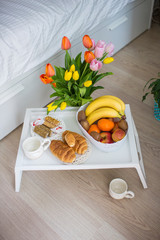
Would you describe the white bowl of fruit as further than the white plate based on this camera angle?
No

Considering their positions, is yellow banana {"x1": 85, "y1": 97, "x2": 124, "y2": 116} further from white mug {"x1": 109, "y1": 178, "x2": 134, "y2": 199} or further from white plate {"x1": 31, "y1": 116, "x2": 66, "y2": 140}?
white mug {"x1": 109, "y1": 178, "x2": 134, "y2": 199}

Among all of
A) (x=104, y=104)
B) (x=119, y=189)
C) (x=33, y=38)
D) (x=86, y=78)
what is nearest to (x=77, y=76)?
(x=86, y=78)

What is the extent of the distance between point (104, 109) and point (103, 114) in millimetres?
23

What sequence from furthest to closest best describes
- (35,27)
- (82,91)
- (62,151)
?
(35,27), (82,91), (62,151)

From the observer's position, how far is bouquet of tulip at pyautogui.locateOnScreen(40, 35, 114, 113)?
1122mm

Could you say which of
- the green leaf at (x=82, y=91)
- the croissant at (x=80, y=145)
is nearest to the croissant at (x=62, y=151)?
the croissant at (x=80, y=145)

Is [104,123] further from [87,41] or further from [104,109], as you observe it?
[87,41]

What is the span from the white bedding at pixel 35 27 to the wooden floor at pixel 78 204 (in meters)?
0.47

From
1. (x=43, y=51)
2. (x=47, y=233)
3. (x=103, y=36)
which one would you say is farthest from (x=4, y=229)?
(x=103, y=36)

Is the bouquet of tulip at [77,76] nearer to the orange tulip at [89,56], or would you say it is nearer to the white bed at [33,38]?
the orange tulip at [89,56]

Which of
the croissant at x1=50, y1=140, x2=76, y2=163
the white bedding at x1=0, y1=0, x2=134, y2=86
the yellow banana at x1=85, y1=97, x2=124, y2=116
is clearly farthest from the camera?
the white bedding at x1=0, y1=0, x2=134, y2=86

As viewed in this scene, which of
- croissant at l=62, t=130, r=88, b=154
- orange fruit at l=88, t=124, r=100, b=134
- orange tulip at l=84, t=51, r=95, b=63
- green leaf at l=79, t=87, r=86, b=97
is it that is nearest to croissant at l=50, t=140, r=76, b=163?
croissant at l=62, t=130, r=88, b=154

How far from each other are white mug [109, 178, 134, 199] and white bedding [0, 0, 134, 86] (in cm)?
74

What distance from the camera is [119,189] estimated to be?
4.17ft
